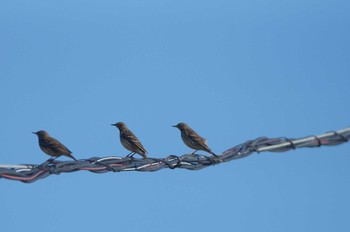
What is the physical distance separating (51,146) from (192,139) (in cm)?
337

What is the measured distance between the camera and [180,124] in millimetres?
17109

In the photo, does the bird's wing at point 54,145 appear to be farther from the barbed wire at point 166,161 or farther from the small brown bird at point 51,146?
the barbed wire at point 166,161

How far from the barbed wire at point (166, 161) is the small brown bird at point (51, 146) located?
305 cm

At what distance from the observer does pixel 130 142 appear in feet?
53.8

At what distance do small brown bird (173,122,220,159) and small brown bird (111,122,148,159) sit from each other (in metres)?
0.97

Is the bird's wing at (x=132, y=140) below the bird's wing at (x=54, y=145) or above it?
above

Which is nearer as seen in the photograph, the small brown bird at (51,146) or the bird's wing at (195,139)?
the small brown bird at (51,146)

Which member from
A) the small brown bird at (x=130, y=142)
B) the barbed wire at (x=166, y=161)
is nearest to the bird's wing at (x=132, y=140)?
the small brown bird at (x=130, y=142)

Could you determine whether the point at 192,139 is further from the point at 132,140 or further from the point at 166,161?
the point at 166,161

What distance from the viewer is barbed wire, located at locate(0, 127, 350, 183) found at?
30.6 feet

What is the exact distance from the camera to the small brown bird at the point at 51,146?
1359 cm

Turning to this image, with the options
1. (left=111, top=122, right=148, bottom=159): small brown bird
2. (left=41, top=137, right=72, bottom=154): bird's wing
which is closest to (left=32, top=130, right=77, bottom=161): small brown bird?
(left=41, top=137, right=72, bottom=154): bird's wing

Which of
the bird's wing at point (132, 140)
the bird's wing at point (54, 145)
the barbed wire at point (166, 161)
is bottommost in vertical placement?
the barbed wire at point (166, 161)

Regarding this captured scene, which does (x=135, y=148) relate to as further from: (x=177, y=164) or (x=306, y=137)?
(x=306, y=137)
